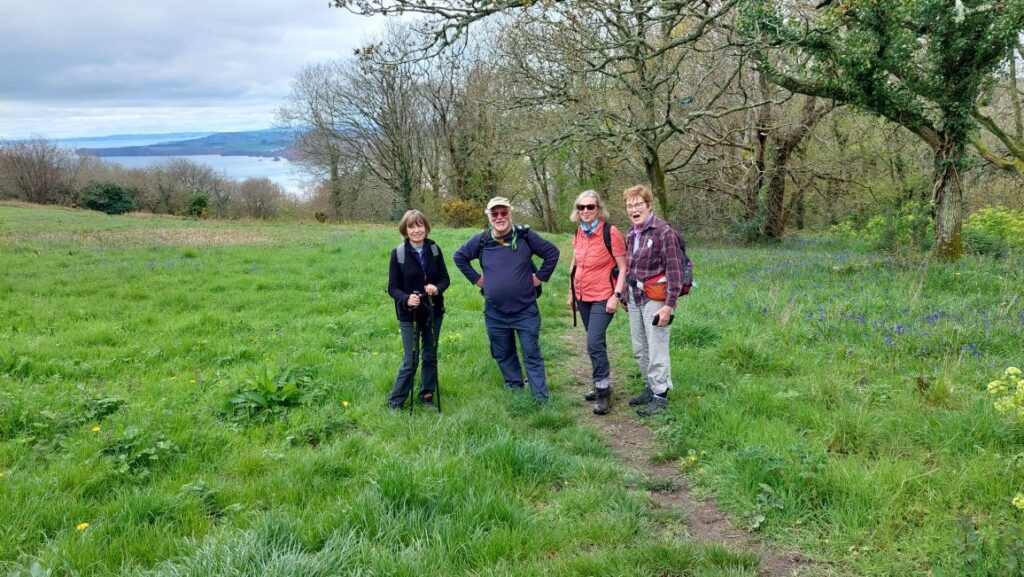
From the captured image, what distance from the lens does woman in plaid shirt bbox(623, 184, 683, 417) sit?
16.3ft

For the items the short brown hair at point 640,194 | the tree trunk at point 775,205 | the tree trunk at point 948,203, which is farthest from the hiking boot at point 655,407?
the tree trunk at point 775,205

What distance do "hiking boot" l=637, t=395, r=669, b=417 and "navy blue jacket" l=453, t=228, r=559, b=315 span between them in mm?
1399

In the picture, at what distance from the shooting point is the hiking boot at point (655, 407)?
16.9 ft

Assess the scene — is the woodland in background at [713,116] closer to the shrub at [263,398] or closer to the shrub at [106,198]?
the shrub at [106,198]

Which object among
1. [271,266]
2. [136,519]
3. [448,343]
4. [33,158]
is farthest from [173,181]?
[136,519]

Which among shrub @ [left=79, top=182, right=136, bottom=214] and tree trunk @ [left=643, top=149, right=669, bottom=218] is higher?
shrub @ [left=79, top=182, right=136, bottom=214]

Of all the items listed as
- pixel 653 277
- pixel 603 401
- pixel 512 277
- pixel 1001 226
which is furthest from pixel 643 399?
pixel 1001 226

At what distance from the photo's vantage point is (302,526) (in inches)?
123

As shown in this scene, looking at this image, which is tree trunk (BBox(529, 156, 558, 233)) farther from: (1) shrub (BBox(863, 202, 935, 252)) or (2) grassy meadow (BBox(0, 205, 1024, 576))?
(2) grassy meadow (BBox(0, 205, 1024, 576))

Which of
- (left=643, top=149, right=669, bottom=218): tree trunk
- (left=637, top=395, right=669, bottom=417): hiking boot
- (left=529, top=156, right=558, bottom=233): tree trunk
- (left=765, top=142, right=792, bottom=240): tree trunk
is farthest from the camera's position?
(left=529, top=156, right=558, bottom=233): tree trunk

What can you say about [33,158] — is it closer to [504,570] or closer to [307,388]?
[307,388]

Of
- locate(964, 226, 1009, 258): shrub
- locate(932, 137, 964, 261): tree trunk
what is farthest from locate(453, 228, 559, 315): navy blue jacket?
locate(964, 226, 1009, 258): shrub

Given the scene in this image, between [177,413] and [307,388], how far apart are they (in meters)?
1.09

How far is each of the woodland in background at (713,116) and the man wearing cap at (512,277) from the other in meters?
4.61
